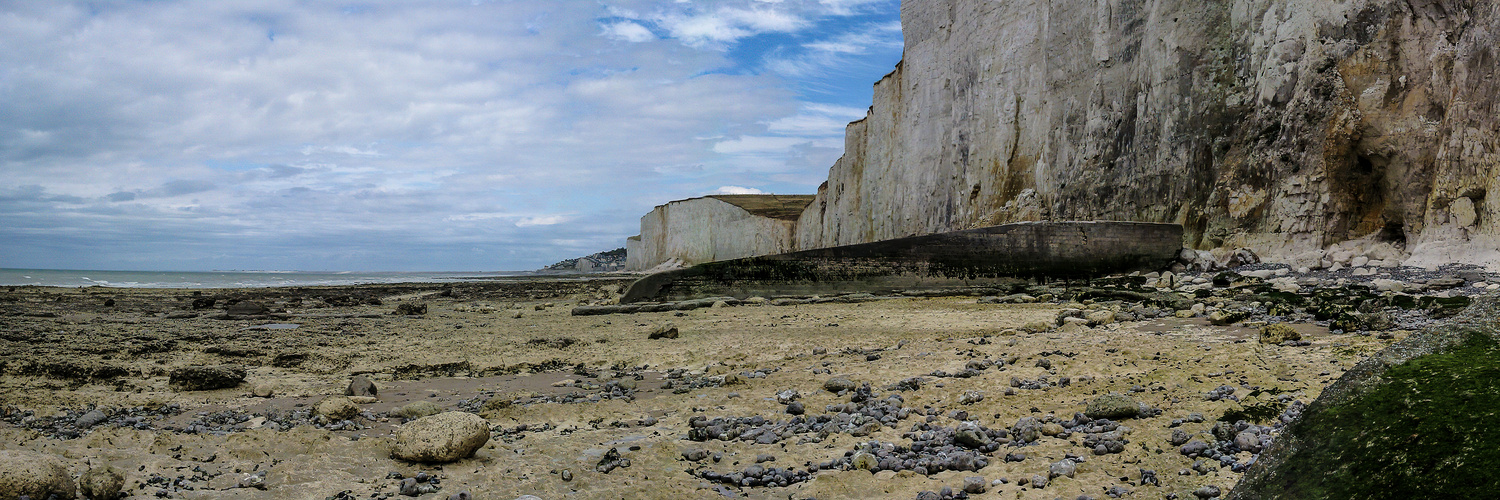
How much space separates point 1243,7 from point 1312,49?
7.40ft

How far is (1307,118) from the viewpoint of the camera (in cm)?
1270

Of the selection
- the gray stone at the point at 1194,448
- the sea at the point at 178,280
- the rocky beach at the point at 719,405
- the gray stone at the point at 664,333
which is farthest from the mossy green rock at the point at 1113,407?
the sea at the point at 178,280

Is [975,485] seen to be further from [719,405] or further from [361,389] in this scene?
[361,389]

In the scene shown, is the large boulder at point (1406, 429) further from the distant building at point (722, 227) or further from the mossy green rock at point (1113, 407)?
the distant building at point (722, 227)

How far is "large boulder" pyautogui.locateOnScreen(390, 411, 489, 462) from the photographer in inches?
123

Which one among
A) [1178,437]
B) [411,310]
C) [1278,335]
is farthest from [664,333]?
[411,310]

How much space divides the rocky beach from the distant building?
37440mm

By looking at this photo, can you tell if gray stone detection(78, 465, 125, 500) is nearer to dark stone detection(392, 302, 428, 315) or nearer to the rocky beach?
the rocky beach


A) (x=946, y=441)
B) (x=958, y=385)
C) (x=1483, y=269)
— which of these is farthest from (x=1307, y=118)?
(x=946, y=441)

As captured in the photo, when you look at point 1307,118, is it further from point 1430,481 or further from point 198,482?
point 198,482

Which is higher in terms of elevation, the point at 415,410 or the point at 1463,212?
the point at 1463,212

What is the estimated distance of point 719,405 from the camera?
4.34 metres

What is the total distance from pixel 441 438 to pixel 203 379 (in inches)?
116

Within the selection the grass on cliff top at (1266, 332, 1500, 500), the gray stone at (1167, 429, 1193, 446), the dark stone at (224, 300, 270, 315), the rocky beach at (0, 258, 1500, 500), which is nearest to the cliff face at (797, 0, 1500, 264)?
the rocky beach at (0, 258, 1500, 500)
